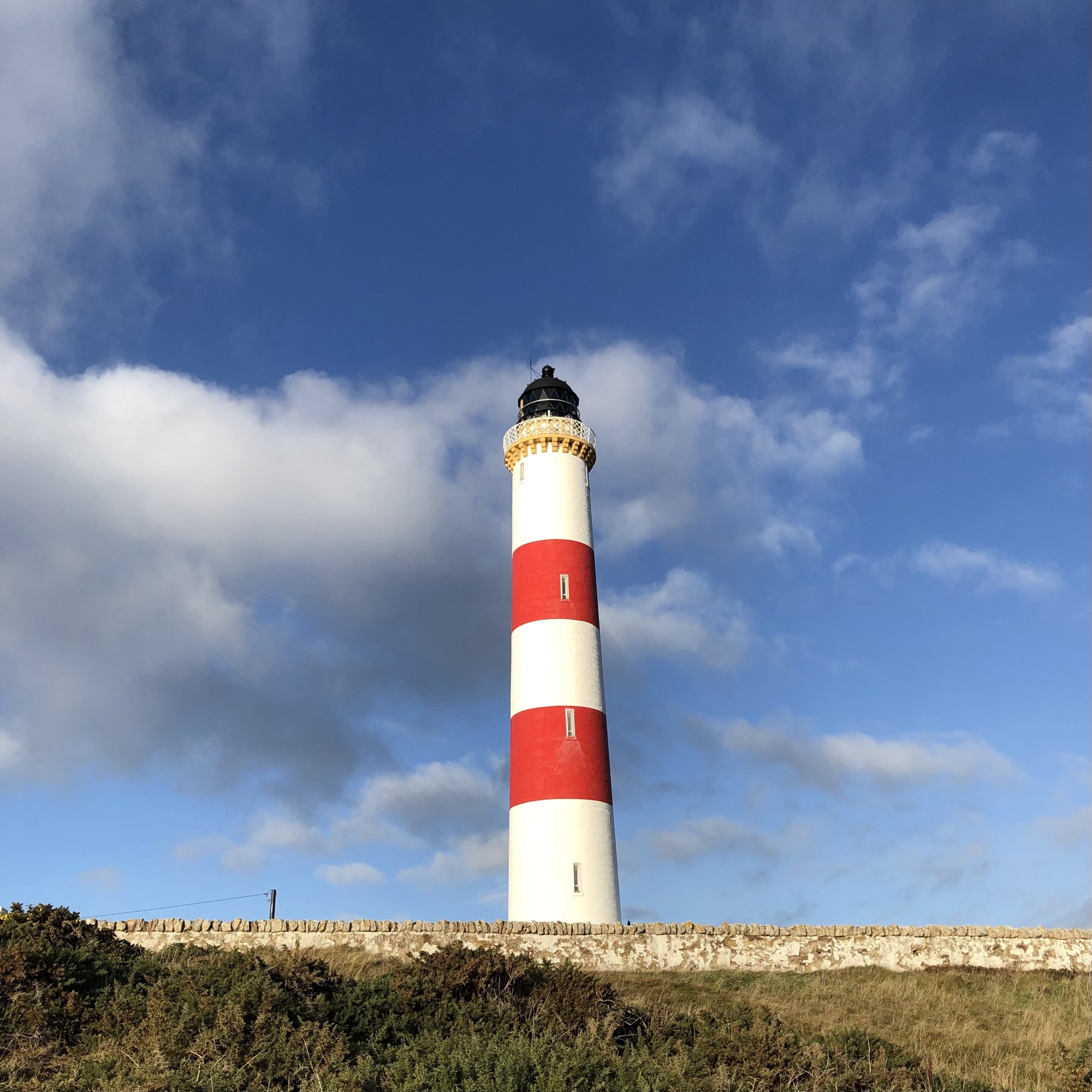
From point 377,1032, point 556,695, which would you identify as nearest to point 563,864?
point 556,695

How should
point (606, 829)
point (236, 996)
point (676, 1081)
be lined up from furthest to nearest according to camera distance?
1. point (606, 829)
2. point (236, 996)
3. point (676, 1081)

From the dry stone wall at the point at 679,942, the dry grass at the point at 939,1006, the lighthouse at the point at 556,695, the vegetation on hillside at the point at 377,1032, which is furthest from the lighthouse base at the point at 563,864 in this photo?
the vegetation on hillside at the point at 377,1032

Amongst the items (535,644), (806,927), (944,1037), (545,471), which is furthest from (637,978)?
(545,471)

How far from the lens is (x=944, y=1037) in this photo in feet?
44.9

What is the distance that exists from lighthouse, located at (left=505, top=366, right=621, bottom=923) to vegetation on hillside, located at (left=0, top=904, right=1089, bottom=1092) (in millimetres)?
8896

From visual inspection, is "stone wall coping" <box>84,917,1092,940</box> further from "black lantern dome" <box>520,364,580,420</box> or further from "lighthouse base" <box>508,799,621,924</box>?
"black lantern dome" <box>520,364,580,420</box>

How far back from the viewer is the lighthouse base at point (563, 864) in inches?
885

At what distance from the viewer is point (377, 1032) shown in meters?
10.9

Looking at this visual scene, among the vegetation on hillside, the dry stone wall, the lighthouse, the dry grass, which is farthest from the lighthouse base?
the vegetation on hillside

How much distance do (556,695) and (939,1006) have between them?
1097 cm

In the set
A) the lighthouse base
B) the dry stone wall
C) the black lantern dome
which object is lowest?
the dry stone wall

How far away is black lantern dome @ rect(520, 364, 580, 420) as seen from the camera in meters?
28.8

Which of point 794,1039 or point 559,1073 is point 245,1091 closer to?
point 559,1073

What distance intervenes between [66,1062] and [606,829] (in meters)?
15.1
